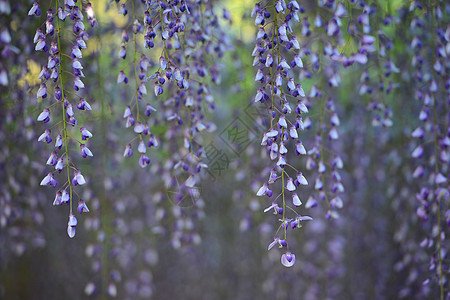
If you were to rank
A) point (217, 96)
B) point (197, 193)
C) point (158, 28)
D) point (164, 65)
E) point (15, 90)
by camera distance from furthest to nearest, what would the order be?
1. point (217, 96)
2. point (15, 90)
3. point (197, 193)
4. point (158, 28)
5. point (164, 65)

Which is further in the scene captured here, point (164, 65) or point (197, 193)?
point (197, 193)

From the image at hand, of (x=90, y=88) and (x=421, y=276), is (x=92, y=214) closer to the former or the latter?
(x=90, y=88)

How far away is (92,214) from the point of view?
2.24 m

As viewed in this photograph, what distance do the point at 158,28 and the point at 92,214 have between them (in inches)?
42.4

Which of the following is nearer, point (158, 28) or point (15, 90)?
point (158, 28)

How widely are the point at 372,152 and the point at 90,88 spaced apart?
1.61 meters

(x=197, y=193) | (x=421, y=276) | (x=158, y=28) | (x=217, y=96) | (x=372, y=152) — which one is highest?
(x=217, y=96)

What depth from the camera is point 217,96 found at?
9.77ft

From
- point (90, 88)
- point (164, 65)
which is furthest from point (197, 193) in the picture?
point (90, 88)

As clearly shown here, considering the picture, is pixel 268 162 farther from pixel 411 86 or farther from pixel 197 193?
pixel 411 86

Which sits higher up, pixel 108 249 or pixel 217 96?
pixel 217 96

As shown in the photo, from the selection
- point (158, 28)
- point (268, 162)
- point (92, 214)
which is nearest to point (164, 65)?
point (158, 28)

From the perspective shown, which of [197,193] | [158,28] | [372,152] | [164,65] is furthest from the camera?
[372,152]

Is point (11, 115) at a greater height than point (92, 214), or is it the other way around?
point (11, 115)
